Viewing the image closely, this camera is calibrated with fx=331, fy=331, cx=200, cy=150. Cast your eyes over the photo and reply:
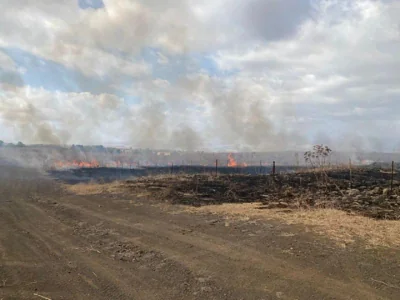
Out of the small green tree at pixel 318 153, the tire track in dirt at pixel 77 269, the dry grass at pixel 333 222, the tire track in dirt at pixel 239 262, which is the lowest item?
the tire track in dirt at pixel 77 269

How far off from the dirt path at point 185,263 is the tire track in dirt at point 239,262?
0.8 inches

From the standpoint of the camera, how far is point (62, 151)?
2896 inches

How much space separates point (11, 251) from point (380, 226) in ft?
35.6

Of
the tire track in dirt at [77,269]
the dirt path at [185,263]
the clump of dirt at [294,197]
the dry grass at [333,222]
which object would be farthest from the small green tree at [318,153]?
the tire track in dirt at [77,269]

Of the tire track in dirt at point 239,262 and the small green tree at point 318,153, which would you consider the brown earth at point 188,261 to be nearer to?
the tire track in dirt at point 239,262

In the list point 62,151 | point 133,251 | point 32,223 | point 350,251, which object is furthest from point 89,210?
point 62,151

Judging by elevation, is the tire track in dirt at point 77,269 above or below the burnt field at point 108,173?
below

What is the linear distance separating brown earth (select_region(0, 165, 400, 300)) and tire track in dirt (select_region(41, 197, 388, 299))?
0.8 inches

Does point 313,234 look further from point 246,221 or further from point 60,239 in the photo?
point 60,239

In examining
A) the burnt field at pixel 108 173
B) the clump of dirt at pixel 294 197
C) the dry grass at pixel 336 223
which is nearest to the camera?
the dry grass at pixel 336 223

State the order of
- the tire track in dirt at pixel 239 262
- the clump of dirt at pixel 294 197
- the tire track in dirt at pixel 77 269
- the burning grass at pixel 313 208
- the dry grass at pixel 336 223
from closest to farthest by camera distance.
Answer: the tire track in dirt at pixel 239 262, the tire track in dirt at pixel 77 269, the dry grass at pixel 336 223, the burning grass at pixel 313 208, the clump of dirt at pixel 294 197

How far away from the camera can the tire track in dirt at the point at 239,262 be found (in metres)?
6.21

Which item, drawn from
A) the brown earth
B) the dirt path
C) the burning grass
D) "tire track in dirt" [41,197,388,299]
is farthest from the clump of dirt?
"tire track in dirt" [41,197,388,299]

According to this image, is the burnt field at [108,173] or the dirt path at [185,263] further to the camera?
the burnt field at [108,173]
